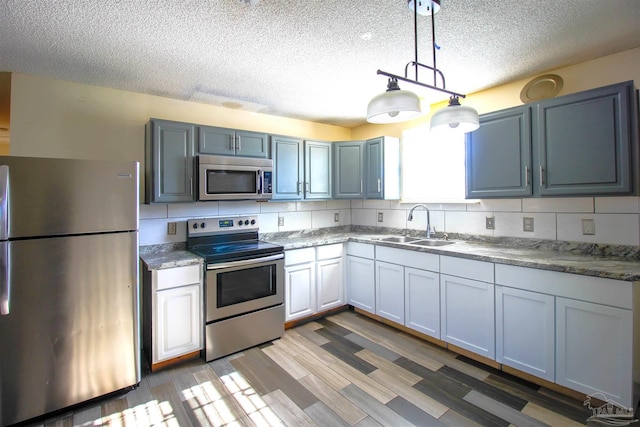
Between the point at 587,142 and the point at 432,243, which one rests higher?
the point at 587,142

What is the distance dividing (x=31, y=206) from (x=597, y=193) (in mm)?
3522

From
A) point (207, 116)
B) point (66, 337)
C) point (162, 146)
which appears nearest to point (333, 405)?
point (66, 337)

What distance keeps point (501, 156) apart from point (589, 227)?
0.82 metres

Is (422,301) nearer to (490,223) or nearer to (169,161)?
(490,223)

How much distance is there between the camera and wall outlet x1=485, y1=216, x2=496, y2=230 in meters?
2.85

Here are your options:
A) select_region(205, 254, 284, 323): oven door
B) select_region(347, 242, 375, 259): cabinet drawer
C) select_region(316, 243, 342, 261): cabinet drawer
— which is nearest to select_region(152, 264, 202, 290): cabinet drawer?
select_region(205, 254, 284, 323): oven door

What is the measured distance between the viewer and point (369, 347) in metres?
2.75

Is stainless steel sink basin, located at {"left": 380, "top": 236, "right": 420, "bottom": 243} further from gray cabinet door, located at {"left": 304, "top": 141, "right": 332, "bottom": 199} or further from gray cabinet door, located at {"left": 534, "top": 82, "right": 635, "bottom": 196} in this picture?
gray cabinet door, located at {"left": 534, "top": 82, "right": 635, "bottom": 196}

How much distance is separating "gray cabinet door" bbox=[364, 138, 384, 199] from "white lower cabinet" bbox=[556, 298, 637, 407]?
200 cm

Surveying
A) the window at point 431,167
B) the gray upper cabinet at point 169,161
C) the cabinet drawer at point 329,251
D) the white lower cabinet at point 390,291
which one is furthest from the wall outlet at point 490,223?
the gray upper cabinet at point 169,161

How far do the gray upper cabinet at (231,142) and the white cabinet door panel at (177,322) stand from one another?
1253 mm

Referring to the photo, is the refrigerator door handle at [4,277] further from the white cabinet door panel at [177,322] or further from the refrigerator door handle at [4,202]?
the white cabinet door panel at [177,322]

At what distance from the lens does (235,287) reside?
2666 mm

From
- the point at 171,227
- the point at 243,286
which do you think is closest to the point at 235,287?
the point at 243,286
